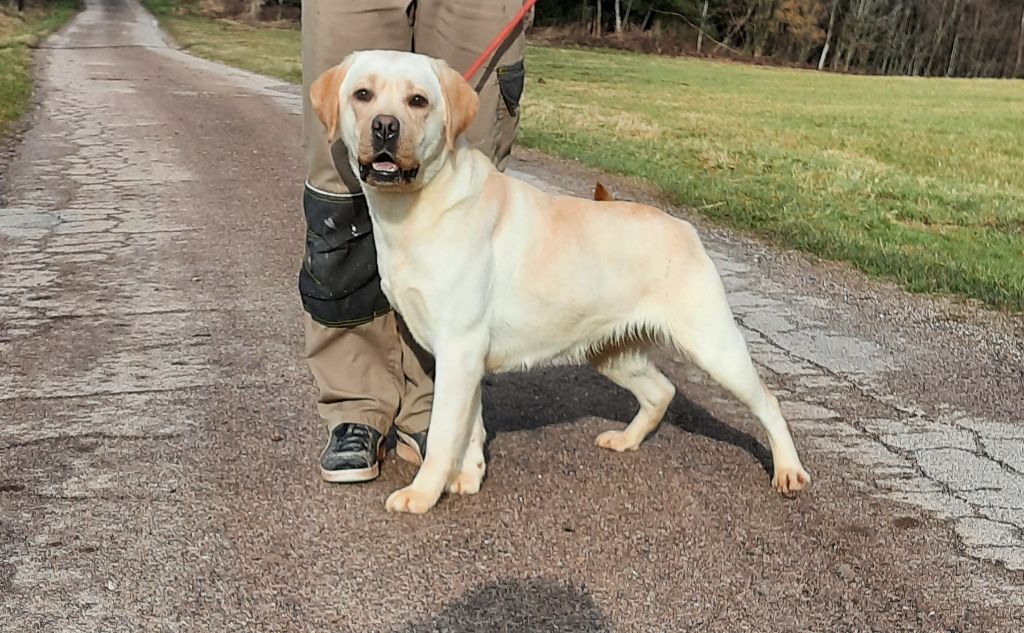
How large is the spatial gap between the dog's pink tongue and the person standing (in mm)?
443

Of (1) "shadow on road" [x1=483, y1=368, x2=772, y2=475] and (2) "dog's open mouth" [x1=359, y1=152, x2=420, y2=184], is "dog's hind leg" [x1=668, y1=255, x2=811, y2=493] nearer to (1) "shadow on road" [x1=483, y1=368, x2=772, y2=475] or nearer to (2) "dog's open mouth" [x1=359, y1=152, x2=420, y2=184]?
(1) "shadow on road" [x1=483, y1=368, x2=772, y2=475]

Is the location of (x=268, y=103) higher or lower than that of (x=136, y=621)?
lower

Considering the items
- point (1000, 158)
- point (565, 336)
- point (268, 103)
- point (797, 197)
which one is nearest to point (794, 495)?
point (565, 336)

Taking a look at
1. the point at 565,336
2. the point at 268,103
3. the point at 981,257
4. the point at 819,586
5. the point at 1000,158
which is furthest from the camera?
the point at 268,103

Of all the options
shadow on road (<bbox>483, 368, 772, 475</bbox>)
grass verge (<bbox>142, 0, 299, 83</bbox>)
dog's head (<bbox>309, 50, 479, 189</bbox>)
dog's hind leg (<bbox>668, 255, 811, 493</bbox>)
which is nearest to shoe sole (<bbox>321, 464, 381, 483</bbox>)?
shadow on road (<bbox>483, 368, 772, 475</bbox>)

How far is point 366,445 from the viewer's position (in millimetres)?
3477

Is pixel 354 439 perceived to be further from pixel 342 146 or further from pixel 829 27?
pixel 829 27

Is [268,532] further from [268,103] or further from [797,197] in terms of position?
[268,103]

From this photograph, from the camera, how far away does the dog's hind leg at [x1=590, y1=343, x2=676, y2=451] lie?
3748 millimetres

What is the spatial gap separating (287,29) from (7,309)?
1456 inches

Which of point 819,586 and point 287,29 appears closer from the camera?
point 819,586

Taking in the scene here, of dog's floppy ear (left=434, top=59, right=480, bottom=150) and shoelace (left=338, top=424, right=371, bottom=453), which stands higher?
dog's floppy ear (left=434, top=59, right=480, bottom=150)

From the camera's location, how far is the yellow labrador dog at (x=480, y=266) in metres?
2.99

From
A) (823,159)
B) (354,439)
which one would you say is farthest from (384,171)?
(823,159)
